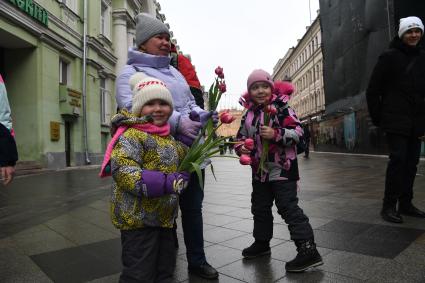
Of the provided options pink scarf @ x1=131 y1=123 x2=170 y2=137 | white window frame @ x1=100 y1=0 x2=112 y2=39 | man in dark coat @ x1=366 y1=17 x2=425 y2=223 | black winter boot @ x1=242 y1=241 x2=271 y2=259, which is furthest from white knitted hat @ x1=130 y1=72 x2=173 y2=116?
white window frame @ x1=100 y1=0 x2=112 y2=39

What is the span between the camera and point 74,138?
57.8ft

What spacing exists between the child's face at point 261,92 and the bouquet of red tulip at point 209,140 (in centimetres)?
75

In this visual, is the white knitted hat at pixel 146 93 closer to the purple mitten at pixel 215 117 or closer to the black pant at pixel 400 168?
the purple mitten at pixel 215 117

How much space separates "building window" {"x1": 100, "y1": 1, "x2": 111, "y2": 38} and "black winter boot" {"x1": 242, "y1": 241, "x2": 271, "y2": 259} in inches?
849

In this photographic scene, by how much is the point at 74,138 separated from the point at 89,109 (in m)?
2.32

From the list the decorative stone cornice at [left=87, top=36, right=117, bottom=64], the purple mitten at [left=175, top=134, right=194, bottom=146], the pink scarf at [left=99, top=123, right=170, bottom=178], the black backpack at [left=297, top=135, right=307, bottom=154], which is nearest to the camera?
the pink scarf at [left=99, top=123, right=170, bottom=178]

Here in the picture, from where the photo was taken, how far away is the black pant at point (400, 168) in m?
4.10

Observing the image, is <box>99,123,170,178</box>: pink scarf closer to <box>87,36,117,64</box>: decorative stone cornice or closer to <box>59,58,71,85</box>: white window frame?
<box>59,58,71,85</box>: white window frame

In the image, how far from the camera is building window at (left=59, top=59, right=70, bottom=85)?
17222mm

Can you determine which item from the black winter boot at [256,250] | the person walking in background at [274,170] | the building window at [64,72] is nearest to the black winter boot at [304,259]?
the person walking in background at [274,170]

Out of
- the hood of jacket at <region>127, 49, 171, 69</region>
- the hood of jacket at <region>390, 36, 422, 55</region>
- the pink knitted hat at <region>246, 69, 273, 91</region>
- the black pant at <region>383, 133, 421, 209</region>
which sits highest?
the hood of jacket at <region>390, 36, 422, 55</region>

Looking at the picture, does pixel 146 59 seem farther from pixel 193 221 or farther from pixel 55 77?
pixel 55 77

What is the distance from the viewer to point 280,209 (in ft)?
9.72

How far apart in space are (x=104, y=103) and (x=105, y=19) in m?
4.98
